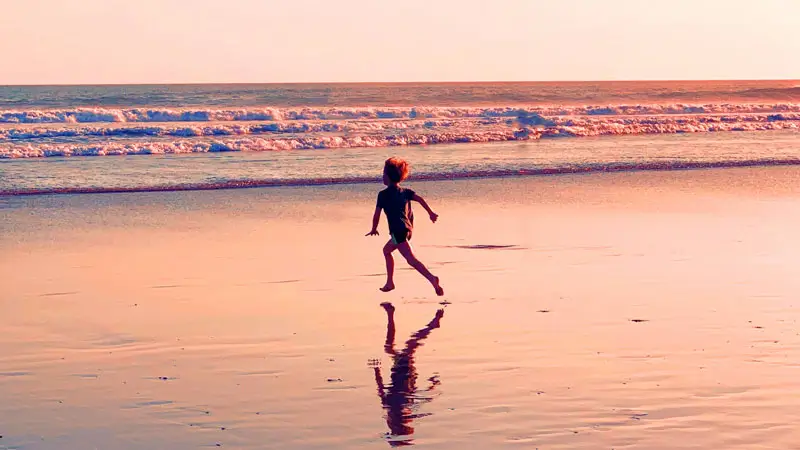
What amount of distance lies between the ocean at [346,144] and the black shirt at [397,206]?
10660mm

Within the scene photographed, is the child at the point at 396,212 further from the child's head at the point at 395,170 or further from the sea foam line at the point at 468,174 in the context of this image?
the sea foam line at the point at 468,174

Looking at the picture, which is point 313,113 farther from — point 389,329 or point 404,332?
point 404,332

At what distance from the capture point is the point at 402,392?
6598mm

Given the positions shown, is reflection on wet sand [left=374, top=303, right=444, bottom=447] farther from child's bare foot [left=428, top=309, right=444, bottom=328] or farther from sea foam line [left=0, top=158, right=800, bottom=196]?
sea foam line [left=0, top=158, right=800, bottom=196]

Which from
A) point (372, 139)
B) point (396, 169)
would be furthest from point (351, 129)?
point (396, 169)

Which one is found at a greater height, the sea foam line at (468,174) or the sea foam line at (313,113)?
the sea foam line at (313,113)

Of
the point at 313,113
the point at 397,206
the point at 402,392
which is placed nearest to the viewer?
the point at 402,392

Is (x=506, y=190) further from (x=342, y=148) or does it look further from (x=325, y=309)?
(x=342, y=148)

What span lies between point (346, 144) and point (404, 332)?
23807mm

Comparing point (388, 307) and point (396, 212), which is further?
point (396, 212)

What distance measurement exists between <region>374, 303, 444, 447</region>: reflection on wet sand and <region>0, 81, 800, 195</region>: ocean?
1304cm

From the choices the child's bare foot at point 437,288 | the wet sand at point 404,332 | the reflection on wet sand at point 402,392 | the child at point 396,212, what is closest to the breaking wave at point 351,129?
the wet sand at point 404,332

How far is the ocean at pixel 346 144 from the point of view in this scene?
23.0m

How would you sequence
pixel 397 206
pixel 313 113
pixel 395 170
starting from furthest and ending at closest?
pixel 313 113, pixel 397 206, pixel 395 170
